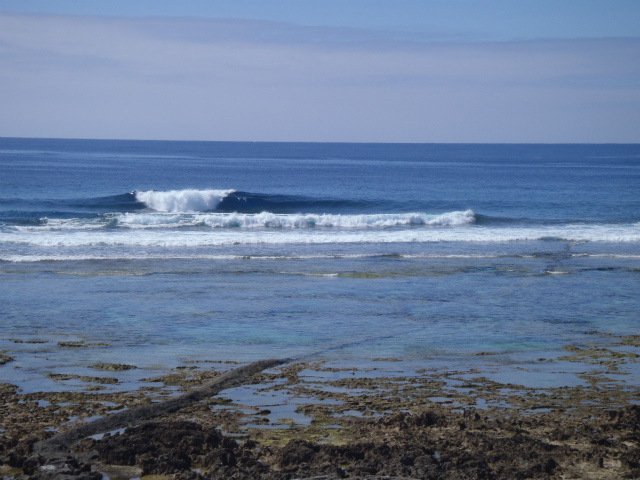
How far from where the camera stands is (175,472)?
7.15 metres

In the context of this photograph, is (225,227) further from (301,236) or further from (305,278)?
(305,278)

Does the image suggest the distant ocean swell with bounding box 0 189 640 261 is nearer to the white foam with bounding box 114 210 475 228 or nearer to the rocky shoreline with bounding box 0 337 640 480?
the white foam with bounding box 114 210 475 228

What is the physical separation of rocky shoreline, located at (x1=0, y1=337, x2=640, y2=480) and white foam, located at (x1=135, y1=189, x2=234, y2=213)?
3241cm

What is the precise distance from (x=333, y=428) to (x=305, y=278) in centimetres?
1196

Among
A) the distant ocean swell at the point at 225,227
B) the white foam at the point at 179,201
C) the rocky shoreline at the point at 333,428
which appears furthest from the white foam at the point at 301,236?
the rocky shoreline at the point at 333,428

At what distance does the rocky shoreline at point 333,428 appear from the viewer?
7.16 meters

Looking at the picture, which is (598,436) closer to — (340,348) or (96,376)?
(340,348)

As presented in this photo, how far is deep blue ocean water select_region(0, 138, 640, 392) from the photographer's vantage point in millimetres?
13094

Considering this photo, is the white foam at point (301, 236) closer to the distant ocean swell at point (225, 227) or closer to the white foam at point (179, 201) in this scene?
the distant ocean swell at point (225, 227)

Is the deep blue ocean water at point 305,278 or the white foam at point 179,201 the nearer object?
the deep blue ocean water at point 305,278

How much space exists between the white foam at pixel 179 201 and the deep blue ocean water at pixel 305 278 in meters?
0.10

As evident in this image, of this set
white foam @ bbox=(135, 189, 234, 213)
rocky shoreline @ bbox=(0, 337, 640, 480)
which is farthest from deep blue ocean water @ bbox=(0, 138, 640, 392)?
rocky shoreline @ bbox=(0, 337, 640, 480)

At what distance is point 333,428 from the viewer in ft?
27.5

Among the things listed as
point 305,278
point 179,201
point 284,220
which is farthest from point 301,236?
point 179,201
